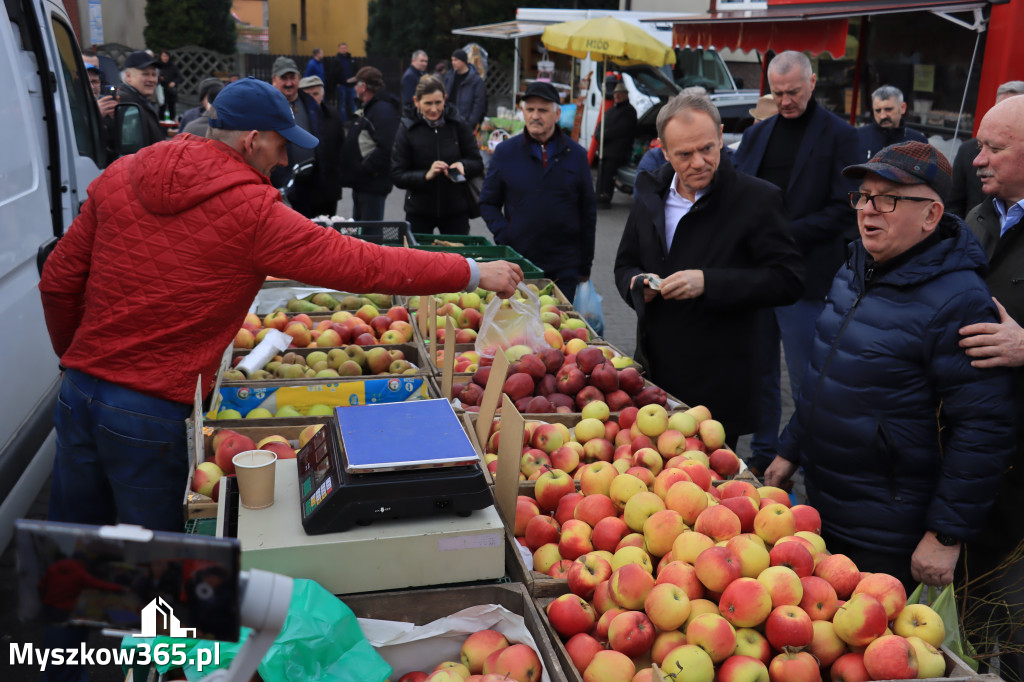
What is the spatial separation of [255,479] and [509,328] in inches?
82.5

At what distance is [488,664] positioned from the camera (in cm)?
185

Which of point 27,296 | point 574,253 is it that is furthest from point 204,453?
point 574,253

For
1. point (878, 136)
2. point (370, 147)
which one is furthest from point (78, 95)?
point (878, 136)

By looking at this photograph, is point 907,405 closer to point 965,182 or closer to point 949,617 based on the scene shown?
point 949,617

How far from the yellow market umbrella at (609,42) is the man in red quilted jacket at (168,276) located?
1123 centimetres

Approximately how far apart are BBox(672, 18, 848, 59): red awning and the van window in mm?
7562

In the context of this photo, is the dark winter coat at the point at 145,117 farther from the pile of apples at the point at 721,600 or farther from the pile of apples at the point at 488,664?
the pile of apples at the point at 488,664

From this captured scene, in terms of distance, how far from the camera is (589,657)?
6.18 ft

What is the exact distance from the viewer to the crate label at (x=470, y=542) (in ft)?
6.42

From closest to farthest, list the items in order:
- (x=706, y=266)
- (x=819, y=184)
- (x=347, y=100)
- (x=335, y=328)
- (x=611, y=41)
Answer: (x=706, y=266) → (x=335, y=328) → (x=819, y=184) → (x=611, y=41) → (x=347, y=100)

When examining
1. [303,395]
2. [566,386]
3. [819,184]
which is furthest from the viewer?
[819,184]

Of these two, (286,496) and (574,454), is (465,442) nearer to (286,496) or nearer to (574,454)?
(286,496)

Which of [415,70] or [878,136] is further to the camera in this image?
[415,70]

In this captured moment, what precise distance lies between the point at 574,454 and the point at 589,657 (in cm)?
103
